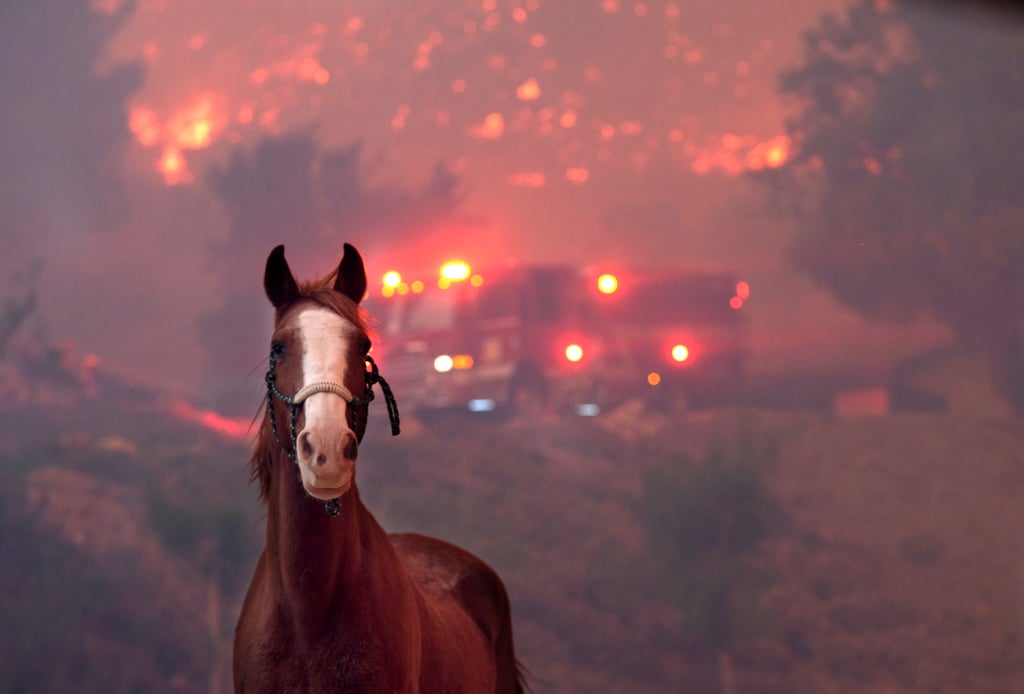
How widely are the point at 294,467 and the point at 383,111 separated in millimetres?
8208

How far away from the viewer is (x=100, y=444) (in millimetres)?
8539

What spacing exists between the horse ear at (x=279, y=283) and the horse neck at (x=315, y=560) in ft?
1.67

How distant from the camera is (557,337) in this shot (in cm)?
962

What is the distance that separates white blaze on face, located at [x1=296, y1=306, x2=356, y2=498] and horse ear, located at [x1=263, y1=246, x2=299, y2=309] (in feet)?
1.01

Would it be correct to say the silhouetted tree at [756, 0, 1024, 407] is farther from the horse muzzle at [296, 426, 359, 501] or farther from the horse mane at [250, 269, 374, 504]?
the horse muzzle at [296, 426, 359, 501]

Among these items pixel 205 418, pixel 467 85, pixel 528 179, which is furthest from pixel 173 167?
pixel 528 179

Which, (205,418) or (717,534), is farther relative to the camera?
(717,534)

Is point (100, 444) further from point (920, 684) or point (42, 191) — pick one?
point (920, 684)

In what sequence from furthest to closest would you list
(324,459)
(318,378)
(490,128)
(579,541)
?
(490,128) → (579,541) → (318,378) → (324,459)

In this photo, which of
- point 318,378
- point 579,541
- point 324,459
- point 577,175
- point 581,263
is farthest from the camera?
point 577,175

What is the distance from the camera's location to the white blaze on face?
2.25 meters

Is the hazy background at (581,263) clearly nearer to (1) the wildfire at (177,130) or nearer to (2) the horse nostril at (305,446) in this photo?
(1) the wildfire at (177,130)

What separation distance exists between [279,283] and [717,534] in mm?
7717

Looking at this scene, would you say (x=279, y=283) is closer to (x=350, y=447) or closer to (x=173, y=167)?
(x=350, y=447)
